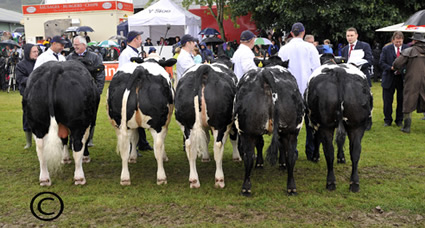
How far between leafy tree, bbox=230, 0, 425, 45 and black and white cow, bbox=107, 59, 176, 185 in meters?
15.5

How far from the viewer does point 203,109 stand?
5926 mm

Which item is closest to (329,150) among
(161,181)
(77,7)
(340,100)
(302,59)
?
(340,100)

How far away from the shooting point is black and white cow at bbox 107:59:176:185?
6.05 m

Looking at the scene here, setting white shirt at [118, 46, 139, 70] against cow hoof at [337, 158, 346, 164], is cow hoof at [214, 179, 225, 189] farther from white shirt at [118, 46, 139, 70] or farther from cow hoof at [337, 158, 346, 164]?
white shirt at [118, 46, 139, 70]

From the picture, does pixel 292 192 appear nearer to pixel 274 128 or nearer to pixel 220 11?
pixel 274 128

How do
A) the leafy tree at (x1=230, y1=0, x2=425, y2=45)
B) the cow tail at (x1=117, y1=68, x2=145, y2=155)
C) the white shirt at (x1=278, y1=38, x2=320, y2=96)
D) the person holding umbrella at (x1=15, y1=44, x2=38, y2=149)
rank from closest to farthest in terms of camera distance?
the cow tail at (x1=117, y1=68, x2=145, y2=155) → the white shirt at (x1=278, y1=38, x2=320, y2=96) → the person holding umbrella at (x1=15, y1=44, x2=38, y2=149) → the leafy tree at (x1=230, y1=0, x2=425, y2=45)

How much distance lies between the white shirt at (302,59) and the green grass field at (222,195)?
1518 mm

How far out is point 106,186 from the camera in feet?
21.0

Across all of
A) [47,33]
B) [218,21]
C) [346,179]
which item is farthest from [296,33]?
[47,33]

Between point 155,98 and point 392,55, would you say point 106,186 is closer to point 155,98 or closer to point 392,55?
point 155,98

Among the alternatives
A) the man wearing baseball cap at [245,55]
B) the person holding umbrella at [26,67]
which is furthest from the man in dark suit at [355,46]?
the person holding umbrella at [26,67]

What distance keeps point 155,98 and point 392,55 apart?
22.6 feet

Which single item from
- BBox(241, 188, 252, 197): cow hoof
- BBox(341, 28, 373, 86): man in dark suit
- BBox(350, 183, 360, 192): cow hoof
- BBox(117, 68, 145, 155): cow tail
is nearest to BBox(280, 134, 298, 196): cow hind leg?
BBox(241, 188, 252, 197): cow hoof

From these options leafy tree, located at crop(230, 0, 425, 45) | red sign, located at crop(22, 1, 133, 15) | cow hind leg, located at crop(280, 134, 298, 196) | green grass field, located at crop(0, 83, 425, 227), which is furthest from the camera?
red sign, located at crop(22, 1, 133, 15)
